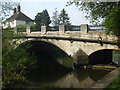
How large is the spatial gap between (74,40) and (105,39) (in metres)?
3.79

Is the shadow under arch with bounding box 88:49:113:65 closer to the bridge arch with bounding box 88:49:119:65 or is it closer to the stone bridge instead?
the bridge arch with bounding box 88:49:119:65

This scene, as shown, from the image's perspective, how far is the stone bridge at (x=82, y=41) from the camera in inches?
594

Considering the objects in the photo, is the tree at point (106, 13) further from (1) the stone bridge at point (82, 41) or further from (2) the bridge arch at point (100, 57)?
(2) the bridge arch at point (100, 57)

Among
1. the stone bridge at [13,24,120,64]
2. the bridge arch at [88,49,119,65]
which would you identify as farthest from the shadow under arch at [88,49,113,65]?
the stone bridge at [13,24,120,64]

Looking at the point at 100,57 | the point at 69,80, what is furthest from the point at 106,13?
the point at 100,57

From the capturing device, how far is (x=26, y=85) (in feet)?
41.5

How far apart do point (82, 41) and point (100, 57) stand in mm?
3545

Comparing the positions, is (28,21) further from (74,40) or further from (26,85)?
(26,85)

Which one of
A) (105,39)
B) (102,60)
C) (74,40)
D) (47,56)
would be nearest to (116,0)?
(105,39)

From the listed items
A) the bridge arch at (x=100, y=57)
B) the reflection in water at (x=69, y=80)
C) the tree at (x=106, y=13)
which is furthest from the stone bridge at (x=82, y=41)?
the tree at (x=106, y=13)

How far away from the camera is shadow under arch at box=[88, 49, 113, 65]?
17267 millimetres

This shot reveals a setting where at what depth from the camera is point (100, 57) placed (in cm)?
1872

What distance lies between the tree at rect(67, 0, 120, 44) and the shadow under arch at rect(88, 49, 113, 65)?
261 inches

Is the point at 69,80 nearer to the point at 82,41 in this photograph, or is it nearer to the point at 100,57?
the point at 82,41
